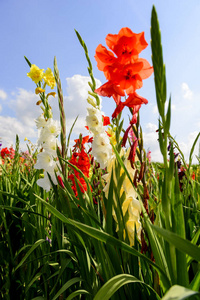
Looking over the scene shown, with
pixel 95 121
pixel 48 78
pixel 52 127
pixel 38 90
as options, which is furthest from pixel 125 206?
pixel 48 78

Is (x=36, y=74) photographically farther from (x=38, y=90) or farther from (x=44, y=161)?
(x=44, y=161)

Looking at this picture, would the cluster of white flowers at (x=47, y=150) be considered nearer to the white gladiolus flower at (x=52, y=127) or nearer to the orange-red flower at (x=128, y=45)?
the white gladiolus flower at (x=52, y=127)

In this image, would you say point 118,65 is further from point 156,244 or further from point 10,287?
point 10,287

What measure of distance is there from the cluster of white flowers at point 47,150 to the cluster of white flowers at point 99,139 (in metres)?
0.17

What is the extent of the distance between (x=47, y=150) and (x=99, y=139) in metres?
0.23

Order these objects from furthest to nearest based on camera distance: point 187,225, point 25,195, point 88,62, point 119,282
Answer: point 25,195 < point 187,225 < point 88,62 < point 119,282

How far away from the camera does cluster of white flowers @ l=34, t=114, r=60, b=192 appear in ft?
3.36

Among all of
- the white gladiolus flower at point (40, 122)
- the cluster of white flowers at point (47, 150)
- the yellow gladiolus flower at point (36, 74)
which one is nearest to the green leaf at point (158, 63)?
the cluster of white flowers at point (47, 150)

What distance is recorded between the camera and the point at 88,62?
2.99ft

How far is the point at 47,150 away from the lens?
1054 millimetres

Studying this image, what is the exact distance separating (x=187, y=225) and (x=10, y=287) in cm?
108

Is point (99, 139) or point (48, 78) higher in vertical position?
point (48, 78)

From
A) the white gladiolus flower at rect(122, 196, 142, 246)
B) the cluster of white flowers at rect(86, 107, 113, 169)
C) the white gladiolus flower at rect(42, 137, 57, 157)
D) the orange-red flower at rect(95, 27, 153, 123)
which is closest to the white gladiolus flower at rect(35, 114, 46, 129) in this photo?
the white gladiolus flower at rect(42, 137, 57, 157)

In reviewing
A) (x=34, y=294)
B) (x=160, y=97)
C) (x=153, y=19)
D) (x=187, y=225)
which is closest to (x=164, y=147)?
(x=160, y=97)
